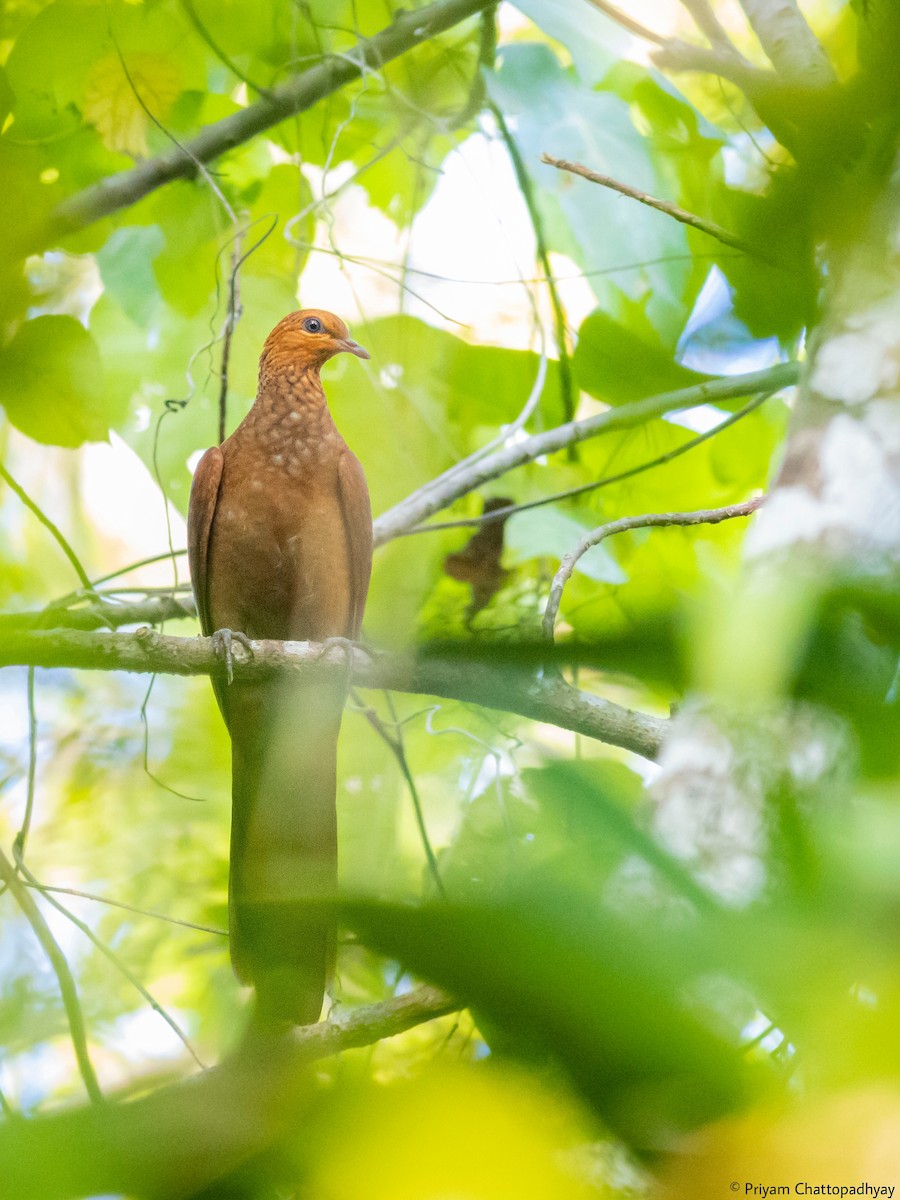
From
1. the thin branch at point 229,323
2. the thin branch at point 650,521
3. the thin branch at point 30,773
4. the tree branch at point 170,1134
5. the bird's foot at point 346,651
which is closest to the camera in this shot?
the tree branch at point 170,1134

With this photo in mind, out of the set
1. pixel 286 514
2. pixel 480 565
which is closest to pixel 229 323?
pixel 286 514

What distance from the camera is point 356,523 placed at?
2.35 m

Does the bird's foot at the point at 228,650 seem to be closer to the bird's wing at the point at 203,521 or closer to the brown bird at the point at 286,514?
the brown bird at the point at 286,514

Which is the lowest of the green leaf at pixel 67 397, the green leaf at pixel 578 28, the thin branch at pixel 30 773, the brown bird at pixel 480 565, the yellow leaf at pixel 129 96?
the thin branch at pixel 30 773

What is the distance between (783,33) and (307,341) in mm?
1297

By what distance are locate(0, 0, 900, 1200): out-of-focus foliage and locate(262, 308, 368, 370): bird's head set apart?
0.29 ft

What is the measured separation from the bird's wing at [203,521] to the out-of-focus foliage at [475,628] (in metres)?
0.10

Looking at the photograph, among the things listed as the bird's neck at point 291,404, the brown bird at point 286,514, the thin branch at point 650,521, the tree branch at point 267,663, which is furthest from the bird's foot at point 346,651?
the bird's neck at point 291,404

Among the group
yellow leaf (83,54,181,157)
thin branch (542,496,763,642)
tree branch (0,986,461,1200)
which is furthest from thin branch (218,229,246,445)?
tree branch (0,986,461,1200)

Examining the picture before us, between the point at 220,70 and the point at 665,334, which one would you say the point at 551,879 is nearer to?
the point at 665,334

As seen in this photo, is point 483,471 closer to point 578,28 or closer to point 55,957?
point 578,28

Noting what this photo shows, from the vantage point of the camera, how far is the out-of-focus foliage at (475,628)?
24cm

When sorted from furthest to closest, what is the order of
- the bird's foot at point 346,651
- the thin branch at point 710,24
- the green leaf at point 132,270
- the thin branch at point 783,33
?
the green leaf at point 132,270 < the bird's foot at point 346,651 < the thin branch at point 783,33 < the thin branch at point 710,24

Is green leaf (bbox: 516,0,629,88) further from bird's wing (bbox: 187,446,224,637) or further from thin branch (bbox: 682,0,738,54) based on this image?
bird's wing (bbox: 187,446,224,637)
